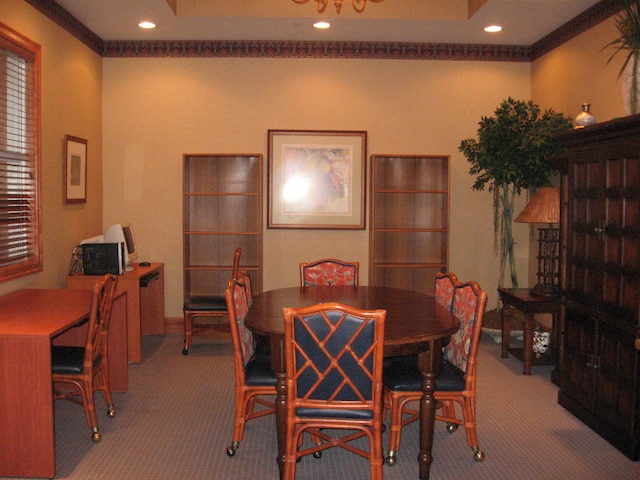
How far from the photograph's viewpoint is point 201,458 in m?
3.53

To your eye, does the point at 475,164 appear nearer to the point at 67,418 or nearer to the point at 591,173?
the point at 591,173

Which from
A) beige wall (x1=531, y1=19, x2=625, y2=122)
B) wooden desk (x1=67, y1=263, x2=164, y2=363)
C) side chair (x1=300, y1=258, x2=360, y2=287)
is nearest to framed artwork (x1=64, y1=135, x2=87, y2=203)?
wooden desk (x1=67, y1=263, x2=164, y2=363)

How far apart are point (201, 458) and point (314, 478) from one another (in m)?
0.65

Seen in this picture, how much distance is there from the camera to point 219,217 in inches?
256

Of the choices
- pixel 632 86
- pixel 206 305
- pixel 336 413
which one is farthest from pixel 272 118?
pixel 336 413

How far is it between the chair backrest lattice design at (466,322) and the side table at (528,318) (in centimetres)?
150

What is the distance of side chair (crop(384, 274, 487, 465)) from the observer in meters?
3.35

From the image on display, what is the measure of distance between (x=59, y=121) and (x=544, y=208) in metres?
4.03

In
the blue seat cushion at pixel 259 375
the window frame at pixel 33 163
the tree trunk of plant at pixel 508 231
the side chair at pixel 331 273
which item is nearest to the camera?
the blue seat cushion at pixel 259 375

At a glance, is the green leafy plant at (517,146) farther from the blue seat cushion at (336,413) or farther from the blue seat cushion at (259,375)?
the blue seat cushion at (336,413)

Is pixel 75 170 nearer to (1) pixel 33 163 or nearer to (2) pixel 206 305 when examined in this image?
(1) pixel 33 163

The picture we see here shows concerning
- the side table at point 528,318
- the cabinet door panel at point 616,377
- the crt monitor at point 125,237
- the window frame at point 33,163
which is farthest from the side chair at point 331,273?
the window frame at point 33,163

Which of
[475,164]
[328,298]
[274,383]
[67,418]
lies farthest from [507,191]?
[67,418]

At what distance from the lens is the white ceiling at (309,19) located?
5305 mm
